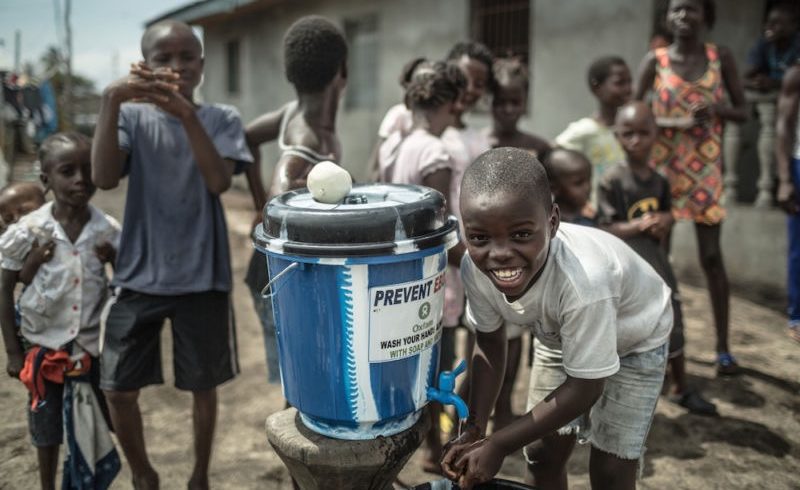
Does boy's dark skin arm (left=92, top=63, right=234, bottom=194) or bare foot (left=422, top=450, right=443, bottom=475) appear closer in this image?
boy's dark skin arm (left=92, top=63, right=234, bottom=194)

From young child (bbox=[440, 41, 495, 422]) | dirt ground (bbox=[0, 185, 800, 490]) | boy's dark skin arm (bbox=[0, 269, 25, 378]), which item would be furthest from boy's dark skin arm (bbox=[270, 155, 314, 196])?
dirt ground (bbox=[0, 185, 800, 490])

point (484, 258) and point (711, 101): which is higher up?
point (711, 101)

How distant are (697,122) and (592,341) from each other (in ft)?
7.63

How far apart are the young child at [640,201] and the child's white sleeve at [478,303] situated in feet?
4.32

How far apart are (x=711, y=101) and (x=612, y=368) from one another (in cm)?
244

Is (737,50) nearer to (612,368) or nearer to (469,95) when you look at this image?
(469,95)

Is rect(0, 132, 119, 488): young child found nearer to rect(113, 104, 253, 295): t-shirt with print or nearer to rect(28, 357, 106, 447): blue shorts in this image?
rect(28, 357, 106, 447): blue shorts

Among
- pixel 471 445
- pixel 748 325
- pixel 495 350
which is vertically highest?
pixel 495 350

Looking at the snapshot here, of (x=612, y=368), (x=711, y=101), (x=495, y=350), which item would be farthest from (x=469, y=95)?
(x=612, y=368)

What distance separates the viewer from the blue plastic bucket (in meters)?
1.42

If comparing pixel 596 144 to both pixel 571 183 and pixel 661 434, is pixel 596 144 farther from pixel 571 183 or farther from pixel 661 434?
pixel 661 434

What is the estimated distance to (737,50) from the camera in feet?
18.5

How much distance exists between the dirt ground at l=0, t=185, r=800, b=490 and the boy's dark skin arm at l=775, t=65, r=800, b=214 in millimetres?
945

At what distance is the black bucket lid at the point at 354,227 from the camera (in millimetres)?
1407
